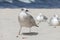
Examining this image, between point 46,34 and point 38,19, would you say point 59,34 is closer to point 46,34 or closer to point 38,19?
point 46,34

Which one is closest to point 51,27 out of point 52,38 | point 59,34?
point 59,34

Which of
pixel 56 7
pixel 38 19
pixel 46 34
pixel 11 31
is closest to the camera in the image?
pixel 46 34

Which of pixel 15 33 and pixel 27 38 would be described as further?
pixel 15 33

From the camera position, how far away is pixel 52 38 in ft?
23.9

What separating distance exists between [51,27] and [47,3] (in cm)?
1080

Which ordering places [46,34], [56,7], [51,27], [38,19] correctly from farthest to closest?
[56,7], [38,19], [51,27], [46,34]

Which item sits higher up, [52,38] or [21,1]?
[21,1]

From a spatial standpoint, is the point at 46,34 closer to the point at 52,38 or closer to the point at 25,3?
the point at 52,38

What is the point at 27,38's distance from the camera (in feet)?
24.3

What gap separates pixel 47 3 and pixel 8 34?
12295 millimetres

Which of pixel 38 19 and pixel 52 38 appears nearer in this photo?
pixel 52 38

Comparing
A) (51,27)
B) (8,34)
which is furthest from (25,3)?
(8,34)

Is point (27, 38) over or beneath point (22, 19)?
beneath

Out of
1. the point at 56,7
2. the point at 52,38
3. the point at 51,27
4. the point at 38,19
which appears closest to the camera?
the point at 52,38
